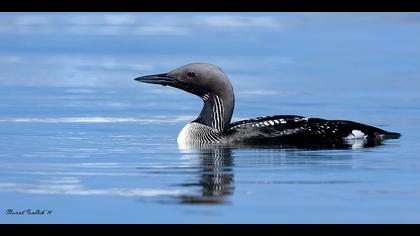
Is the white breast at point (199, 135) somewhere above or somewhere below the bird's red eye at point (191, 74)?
below

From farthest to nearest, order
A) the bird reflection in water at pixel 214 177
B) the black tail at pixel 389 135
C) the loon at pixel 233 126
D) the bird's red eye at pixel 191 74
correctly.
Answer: the black tail at pixel 389 135 < the bird's red eye at pixel 191 74 < the loon at pixel 233 126 < the bird reflection in water at pixel 214 177

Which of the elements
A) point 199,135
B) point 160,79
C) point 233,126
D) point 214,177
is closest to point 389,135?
point 233,126

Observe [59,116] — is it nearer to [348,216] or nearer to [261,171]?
[261,171]

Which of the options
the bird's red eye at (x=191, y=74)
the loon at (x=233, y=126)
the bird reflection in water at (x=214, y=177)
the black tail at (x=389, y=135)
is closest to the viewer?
the bird reflection in water at (x=214, y=177)

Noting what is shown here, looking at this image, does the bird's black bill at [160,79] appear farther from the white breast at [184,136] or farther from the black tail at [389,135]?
the black tail at [389,135]

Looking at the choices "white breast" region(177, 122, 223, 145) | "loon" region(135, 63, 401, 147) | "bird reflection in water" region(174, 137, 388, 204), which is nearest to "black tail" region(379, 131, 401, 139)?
"loon" region(135, 63, 401, 147)

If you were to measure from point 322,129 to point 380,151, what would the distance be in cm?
86

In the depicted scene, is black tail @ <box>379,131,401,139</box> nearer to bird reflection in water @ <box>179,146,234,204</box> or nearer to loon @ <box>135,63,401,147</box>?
loon @ <box>135,63,401,147</box>

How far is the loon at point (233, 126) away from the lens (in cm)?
1222

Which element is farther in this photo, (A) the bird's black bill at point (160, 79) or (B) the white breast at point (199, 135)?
(A) the bird's black bill at point (160, 79)

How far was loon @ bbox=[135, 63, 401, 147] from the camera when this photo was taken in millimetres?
12219

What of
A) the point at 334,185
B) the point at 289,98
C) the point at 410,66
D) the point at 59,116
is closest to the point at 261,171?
the point at 334,185

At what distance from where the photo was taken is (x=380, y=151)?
11672 millimetres

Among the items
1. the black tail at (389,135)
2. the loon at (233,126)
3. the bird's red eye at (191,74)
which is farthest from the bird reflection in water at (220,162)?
the bird's red eye at (191,74)
